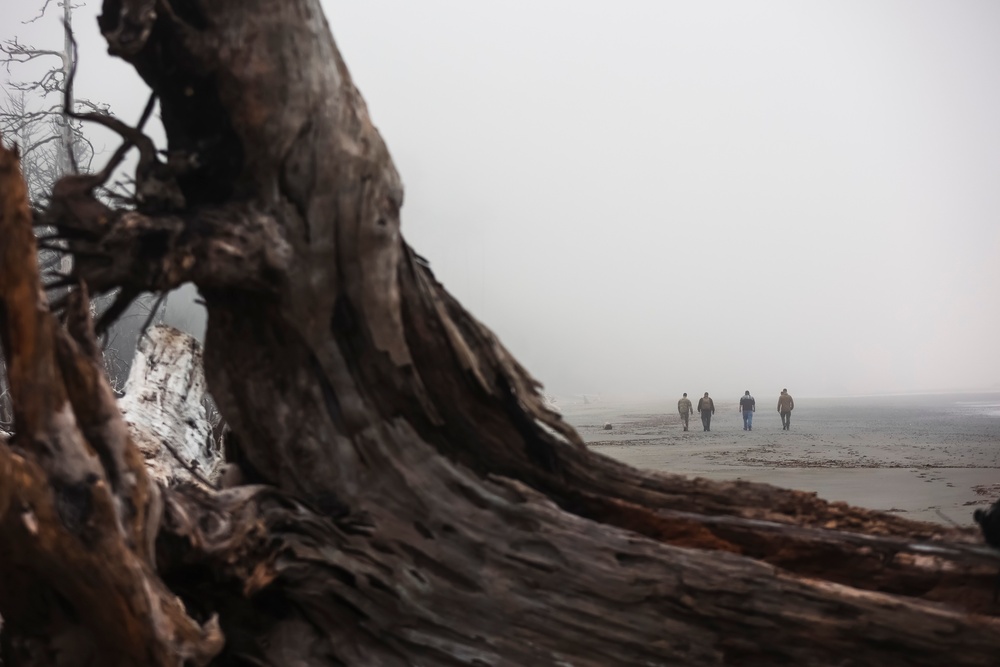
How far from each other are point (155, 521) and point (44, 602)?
36cm

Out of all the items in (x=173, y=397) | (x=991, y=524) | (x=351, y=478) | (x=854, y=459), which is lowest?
(x=854, y=459)

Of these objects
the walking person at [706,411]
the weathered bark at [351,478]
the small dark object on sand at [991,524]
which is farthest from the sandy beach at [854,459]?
the weathered bark at [351,478]

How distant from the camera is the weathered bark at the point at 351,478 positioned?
2533 mm

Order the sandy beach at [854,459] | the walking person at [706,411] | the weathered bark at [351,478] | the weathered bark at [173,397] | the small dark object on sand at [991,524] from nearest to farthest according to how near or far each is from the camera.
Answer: the weathered bark at [351,478] → the small dark object on sand at [991,524] → the weathered bark at [173,397] → the sandy beach at [854,459] → the walking person at [706,411]

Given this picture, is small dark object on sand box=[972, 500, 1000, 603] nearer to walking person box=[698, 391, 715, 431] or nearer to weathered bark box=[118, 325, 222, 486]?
weathered bark box=[118, 325, 222, 486]

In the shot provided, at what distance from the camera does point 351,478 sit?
2.77 meters

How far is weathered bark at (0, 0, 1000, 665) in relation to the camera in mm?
2533

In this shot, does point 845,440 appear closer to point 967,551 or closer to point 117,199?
point 967,551

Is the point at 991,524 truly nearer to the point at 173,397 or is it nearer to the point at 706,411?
the point at 173,397

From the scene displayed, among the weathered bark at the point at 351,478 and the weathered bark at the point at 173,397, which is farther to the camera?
the weathered bark at the point at 173,397

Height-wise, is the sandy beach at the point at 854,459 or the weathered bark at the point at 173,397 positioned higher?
the weathered bark at the point at 173,397

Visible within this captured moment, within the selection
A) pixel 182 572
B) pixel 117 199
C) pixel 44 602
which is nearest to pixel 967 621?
pixel 182 572

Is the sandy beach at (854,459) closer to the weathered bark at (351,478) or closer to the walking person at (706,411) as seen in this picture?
the walking person at (706,411)

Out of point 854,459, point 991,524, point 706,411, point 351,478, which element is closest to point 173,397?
point 351,478
